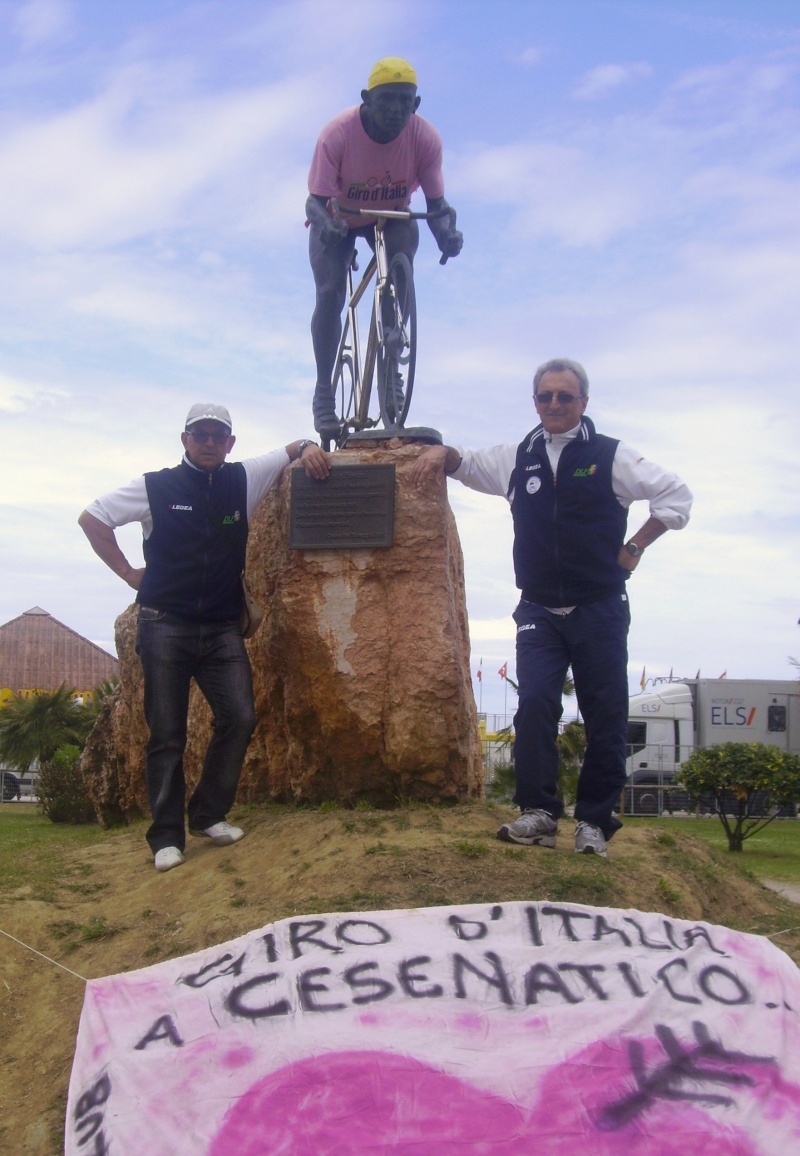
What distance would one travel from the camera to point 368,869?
4512 millimetres

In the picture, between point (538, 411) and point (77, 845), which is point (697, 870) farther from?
point (77, 845)

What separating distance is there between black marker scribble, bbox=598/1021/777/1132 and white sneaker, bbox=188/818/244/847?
102 inches

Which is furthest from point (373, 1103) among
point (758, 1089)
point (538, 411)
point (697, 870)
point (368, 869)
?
point (538, 411)

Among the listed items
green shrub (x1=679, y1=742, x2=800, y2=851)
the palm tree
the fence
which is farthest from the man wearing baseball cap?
the fence

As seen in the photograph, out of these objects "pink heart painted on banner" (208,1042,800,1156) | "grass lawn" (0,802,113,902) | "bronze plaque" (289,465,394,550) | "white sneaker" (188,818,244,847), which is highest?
"bronze plaque" (289,465,394,550)

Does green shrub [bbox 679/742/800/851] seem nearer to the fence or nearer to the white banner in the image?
the white banner

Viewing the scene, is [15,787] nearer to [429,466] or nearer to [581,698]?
[429,466]

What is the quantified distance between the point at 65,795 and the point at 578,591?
1315 cm

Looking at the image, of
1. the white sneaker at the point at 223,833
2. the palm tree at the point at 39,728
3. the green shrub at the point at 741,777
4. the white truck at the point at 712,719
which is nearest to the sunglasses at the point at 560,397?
the white sneaker at the point at 223,833

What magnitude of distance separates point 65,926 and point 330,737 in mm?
1617

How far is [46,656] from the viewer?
104 feet

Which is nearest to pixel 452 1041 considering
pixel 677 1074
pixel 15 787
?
pixel 677 1074

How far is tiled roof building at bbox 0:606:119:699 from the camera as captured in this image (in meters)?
31.1

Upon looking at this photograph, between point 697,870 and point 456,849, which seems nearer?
point 456,849
